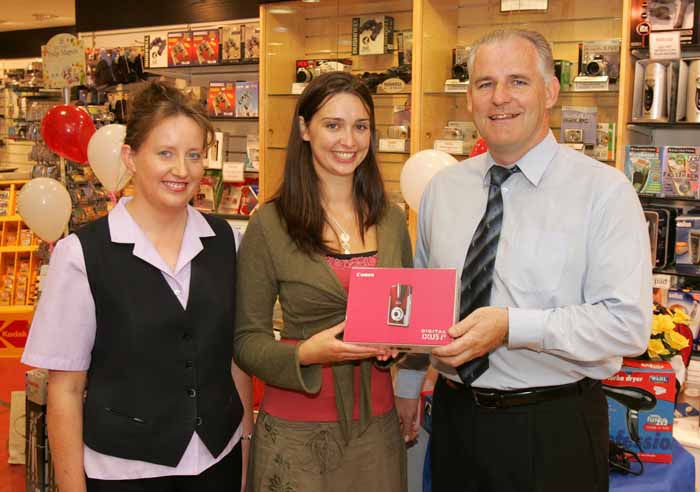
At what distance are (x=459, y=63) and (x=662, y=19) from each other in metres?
1.16

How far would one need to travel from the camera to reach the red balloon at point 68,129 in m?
4.27

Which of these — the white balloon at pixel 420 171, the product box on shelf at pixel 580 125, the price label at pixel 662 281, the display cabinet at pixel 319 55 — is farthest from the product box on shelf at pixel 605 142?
the display cabinet at pixel 319 55

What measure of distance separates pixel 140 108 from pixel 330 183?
1.92 feet

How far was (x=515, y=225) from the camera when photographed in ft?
6.18

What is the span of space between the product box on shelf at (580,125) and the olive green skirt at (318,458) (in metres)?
2.49

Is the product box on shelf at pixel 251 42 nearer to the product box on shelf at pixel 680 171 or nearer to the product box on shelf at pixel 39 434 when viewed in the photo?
the product box on shelf at pixel 39 434

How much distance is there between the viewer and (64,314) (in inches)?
69.1

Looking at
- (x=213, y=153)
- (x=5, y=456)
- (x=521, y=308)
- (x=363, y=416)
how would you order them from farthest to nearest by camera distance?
(x=213, y=153)
(x=5, y=456)
(x=363, y=416)
(x=521, y=308)

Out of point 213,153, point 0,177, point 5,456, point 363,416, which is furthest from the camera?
point 0,177

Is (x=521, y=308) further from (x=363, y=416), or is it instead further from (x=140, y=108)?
(x=140, y=108)

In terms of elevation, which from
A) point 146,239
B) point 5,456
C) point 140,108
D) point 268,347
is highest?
point 140,108

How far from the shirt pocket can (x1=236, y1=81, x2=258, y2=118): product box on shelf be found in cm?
330

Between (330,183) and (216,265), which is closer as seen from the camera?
(216,265)

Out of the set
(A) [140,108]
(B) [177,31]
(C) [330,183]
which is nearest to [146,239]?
(A) [140,108]
